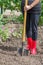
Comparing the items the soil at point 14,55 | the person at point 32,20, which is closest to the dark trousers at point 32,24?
the person at point 32,20

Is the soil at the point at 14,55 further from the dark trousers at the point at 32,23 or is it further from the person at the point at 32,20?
the dark trousers at the point at 32,23

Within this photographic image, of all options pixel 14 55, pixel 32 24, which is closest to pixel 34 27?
pixel 32 24

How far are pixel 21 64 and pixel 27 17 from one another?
962 millimetres

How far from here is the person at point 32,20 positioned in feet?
18.7

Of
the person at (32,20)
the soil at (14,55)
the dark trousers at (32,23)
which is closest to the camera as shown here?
the soil at (14,55)

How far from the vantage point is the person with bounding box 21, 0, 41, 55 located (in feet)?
18.7

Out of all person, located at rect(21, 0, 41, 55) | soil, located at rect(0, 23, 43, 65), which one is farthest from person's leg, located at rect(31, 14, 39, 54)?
soil, located at rect(0, 23, 43, 65)

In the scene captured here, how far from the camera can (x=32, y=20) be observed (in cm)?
586

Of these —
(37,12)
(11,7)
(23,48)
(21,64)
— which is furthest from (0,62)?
(11,7)

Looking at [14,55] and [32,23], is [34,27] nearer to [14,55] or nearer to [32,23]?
[32,23]

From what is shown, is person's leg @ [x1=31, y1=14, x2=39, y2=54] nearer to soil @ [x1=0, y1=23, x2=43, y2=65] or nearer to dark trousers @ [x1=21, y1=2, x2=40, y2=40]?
dark trousers @ [x1=21, y1=2, x2=40, y2=40]

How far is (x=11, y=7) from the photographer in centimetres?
937

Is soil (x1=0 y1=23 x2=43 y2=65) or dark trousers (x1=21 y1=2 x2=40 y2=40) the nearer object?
soil (x1=0 y1=23 x2=43 y2=65)

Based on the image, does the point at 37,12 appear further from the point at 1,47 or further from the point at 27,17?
the point at 1,47
